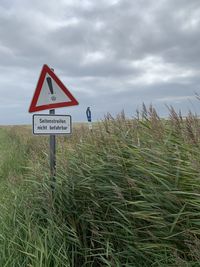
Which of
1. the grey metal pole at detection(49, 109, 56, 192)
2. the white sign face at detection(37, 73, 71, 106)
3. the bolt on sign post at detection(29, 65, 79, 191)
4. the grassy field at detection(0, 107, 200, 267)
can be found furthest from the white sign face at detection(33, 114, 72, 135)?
the grassy field at detection(0, 107, 200, 267)

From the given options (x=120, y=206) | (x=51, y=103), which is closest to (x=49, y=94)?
(x=51, y=103)

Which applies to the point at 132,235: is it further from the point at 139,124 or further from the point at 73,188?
the point at 139,124

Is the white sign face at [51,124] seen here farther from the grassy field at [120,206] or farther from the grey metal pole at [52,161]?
the grassy field at [120,206]

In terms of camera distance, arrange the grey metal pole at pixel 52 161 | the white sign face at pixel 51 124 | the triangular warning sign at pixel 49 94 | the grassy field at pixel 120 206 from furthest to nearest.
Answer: the triangular warning sign at pixel 49 94 → the white sign face at pixel 51 124 → the grey metal pole at pixel 52 161 → the grassy field at pixel 120 206

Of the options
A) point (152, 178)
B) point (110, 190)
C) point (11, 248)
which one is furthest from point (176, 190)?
point (11, 248)

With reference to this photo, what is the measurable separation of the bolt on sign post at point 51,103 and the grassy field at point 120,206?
54cm

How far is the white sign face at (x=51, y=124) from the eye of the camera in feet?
17.1

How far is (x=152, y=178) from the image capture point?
367 centimetres

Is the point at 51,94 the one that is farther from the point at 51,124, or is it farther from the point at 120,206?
the point at 120,206

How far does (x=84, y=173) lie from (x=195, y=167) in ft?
5.88

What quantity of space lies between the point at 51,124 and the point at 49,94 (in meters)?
0.51

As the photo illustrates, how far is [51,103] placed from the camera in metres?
5.57

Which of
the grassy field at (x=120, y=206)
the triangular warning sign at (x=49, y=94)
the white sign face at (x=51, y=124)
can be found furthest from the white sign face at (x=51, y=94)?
the grassy field at (x=120, y=206)

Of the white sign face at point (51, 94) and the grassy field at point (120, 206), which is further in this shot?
the white sign face at point (51, 94)
